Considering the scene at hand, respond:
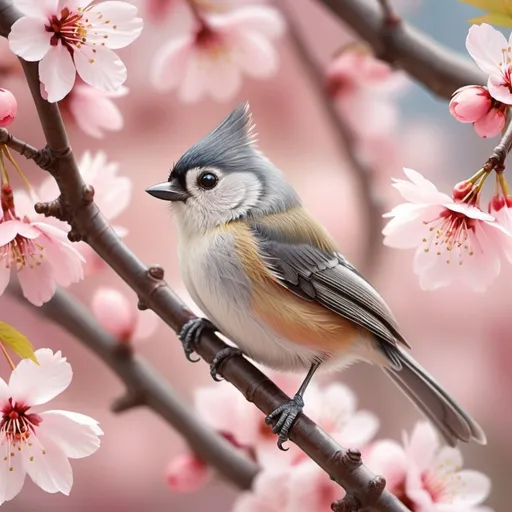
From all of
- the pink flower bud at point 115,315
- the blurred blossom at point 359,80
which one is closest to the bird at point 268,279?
the pink flower bud at point 115,315

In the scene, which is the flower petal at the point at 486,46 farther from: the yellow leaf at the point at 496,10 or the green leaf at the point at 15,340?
the green leaf at the point at 15,340

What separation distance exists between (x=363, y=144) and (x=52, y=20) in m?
1.05

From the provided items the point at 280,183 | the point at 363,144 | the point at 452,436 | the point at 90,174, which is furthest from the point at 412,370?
the point at 363,144

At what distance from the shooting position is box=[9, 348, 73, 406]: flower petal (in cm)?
63

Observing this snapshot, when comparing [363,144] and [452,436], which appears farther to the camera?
[363,144]

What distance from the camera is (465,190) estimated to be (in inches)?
26.1

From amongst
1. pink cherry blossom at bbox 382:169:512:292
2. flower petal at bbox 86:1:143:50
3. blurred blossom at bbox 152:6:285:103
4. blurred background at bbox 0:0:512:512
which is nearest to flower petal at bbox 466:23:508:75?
pink cherry blossom at bbox 382:169:512:292

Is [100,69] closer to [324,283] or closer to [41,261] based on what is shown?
[41,261]

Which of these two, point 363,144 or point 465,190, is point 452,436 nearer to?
point 465,190

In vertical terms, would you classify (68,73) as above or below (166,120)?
below

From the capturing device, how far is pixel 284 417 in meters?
0.78

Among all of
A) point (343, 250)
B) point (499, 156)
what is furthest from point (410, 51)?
point (343, 250)

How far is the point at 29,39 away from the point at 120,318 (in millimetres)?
473

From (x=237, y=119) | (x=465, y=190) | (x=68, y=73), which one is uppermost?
(x=237, y=119)
